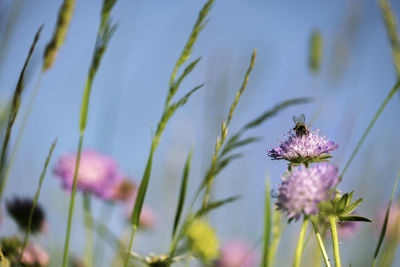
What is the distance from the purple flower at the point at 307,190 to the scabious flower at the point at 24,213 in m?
0.65

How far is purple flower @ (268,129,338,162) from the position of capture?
547mm

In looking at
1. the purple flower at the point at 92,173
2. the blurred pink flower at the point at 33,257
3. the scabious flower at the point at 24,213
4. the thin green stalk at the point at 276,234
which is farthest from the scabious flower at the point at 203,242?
the purple flower at the point at 92,173

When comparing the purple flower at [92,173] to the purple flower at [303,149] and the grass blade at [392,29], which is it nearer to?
the purple flower at [303,149]

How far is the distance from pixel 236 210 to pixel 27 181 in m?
0.90

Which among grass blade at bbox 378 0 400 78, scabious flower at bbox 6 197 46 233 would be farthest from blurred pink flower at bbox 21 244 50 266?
grass blade at bbox 378 0 400 78

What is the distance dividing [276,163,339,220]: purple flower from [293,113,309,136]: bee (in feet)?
0.44

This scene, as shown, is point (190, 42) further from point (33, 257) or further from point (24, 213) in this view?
point (24, 213)

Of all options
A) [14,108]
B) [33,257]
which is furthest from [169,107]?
[33,257]

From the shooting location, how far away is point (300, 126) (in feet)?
2.08

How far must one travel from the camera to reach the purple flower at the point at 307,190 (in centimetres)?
44

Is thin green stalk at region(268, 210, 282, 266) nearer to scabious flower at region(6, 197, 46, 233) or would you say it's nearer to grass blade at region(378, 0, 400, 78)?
grass blade at region(378, 0, 400, 78)

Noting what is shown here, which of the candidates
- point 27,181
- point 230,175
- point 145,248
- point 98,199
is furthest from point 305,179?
point 145,248

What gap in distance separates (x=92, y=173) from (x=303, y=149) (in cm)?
98

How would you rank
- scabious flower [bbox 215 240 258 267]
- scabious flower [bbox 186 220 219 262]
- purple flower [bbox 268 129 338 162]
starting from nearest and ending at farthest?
purple flower [bbox 268 129 338 162] → scabious flower [bbox 186 220 219 262] → scabious flower [bbox 215 240 258 267]
